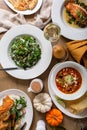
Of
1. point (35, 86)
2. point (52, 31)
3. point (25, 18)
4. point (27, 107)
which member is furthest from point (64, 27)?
point (27, 107)

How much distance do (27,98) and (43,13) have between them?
17.6 inches

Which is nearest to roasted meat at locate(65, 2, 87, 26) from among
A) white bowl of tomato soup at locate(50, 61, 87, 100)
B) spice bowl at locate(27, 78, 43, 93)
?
white bowl of tomato soup at locate(50, 61, 87, 100)

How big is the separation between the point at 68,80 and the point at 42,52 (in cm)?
19

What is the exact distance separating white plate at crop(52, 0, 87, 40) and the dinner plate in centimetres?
10

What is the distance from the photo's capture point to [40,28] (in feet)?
6.49

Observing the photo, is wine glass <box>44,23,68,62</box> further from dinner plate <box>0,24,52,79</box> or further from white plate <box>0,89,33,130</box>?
white plate <box>0,89,33,130</box>

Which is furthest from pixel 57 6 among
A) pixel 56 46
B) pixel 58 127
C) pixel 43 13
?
pixel 58 127

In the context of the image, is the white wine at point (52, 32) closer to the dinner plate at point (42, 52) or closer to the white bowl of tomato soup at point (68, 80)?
the dinner plate at point (42, 52)

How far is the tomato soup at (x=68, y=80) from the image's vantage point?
1918 millimetres

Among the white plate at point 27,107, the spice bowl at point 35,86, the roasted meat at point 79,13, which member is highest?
the roasted meat at point 79,13

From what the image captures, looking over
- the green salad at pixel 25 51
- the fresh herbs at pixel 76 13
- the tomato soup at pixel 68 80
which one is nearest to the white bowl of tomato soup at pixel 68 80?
the tomato soup at pixel 68 80

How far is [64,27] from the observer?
1955 mm

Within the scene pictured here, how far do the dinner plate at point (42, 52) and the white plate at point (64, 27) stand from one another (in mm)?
101

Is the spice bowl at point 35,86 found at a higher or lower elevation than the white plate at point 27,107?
higher
